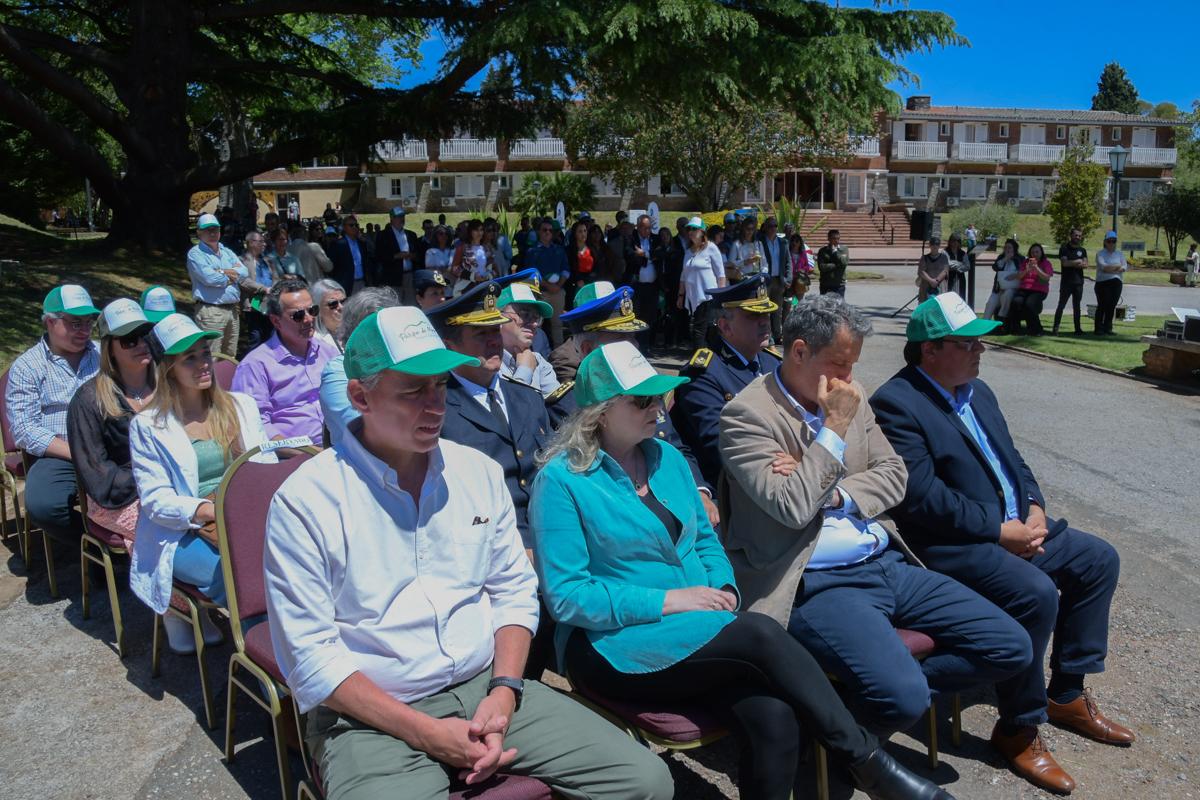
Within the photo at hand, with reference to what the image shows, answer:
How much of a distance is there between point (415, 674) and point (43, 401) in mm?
4077

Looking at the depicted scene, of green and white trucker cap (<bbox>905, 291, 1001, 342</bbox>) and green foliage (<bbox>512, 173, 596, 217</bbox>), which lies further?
green foliage (<bbox>512, 173, 596, 217</bbox>)

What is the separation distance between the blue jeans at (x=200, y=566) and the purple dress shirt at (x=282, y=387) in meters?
1.28

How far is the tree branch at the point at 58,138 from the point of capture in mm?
14766

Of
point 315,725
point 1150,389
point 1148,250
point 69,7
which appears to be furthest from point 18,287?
point 1148,250

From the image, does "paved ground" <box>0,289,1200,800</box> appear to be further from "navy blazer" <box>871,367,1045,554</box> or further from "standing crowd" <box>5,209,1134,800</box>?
"navy blazer" <box>871,367,1045,554</box>

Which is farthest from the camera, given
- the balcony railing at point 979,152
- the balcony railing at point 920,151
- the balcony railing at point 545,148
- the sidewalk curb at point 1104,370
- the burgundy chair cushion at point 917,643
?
the balcony railing at point 979,152

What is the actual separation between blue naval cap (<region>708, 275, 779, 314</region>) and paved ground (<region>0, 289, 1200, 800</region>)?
6.78 ft

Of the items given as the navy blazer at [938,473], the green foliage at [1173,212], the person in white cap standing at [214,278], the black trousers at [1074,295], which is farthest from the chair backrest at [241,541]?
the green foliage at [1173,212]

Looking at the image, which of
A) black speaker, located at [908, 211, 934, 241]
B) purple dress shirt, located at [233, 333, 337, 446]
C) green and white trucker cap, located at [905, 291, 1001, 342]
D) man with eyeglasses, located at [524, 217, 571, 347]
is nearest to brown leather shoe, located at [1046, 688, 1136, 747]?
green and white trucker cap, located at [905, 291, 1001, 342]

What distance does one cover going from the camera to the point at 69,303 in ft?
18.1

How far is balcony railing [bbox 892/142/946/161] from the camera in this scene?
60.6 m

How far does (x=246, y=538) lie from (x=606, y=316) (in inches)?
85.9

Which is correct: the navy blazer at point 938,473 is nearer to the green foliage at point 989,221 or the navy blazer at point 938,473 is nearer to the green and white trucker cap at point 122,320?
the green and white trucker cap at point 122,320

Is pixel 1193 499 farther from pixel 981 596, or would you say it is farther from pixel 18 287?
pixel 18 287
